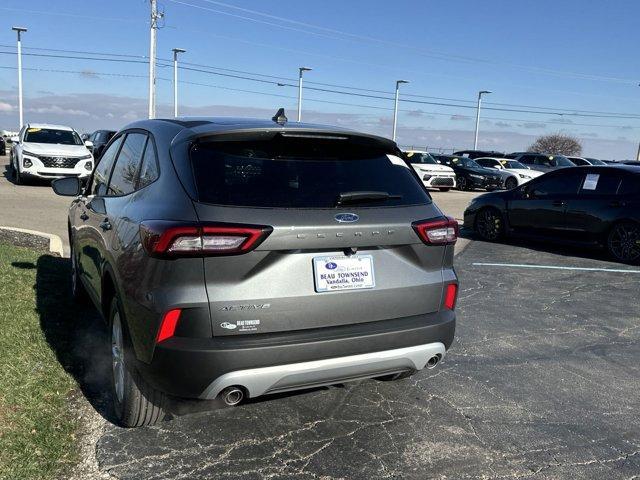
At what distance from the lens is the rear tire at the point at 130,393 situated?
3.18 metres

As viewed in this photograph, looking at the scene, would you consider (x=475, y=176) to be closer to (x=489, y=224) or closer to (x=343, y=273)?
(x=489, y=224)

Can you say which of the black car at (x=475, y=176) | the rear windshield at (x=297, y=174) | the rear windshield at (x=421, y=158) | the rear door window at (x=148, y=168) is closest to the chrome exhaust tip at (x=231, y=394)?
the rear windshield at (x=297, y=174)

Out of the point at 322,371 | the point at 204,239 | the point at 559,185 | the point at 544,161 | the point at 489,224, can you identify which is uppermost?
the point at 204,239

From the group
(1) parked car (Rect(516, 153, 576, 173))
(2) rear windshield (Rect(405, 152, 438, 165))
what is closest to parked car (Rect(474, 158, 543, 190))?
(1) parked car (Rect(516, 153, 576, 173))

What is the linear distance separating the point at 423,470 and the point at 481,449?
432 mm

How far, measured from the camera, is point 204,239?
279 centimetres

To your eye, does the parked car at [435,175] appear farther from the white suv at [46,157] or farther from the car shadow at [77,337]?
the car shadow at [77,337]

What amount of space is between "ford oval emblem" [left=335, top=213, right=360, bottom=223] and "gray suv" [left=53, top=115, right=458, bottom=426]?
0.01 meters

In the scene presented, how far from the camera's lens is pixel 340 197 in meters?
3.15

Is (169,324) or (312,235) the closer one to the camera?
(169,324)

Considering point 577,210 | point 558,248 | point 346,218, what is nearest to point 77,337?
point 346,218

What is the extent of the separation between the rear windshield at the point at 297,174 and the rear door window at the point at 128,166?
769mm

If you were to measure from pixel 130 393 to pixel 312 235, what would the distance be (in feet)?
4.41

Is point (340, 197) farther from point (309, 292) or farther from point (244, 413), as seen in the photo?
point (244, 413)
